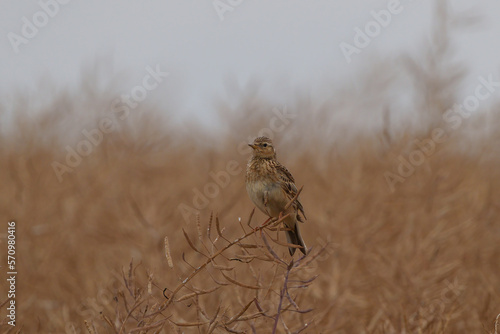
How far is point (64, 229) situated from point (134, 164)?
3.44 ft

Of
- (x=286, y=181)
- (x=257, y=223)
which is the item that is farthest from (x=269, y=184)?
(x=257, y=223)

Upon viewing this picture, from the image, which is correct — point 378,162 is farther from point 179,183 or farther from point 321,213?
point 179,183

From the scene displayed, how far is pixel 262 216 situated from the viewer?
7.44m

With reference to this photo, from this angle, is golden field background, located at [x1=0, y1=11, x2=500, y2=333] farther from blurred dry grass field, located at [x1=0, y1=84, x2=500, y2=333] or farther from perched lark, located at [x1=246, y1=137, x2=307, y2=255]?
perched lark, located at [x1=246, y1=137, x2=307, y2=255]

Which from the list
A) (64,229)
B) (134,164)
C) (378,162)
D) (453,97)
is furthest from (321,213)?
(64,229)

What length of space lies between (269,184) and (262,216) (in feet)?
11.6

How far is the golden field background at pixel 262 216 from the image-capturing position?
16.3 ft

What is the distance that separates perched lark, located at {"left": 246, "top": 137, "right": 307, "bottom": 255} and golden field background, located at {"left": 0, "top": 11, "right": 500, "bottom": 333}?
1.91ft

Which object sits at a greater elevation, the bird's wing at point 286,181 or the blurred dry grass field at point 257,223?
the blurred dry grass field at point 257,223

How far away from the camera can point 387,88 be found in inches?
285

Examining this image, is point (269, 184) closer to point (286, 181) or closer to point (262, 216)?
point (286, 181)

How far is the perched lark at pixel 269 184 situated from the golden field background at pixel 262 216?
582 millimetres

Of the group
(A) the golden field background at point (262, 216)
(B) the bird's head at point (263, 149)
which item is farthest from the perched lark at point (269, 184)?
(A) the golden field background at point (262, 216)

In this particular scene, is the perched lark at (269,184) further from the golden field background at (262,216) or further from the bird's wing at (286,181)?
the golden field background at (262,216)
